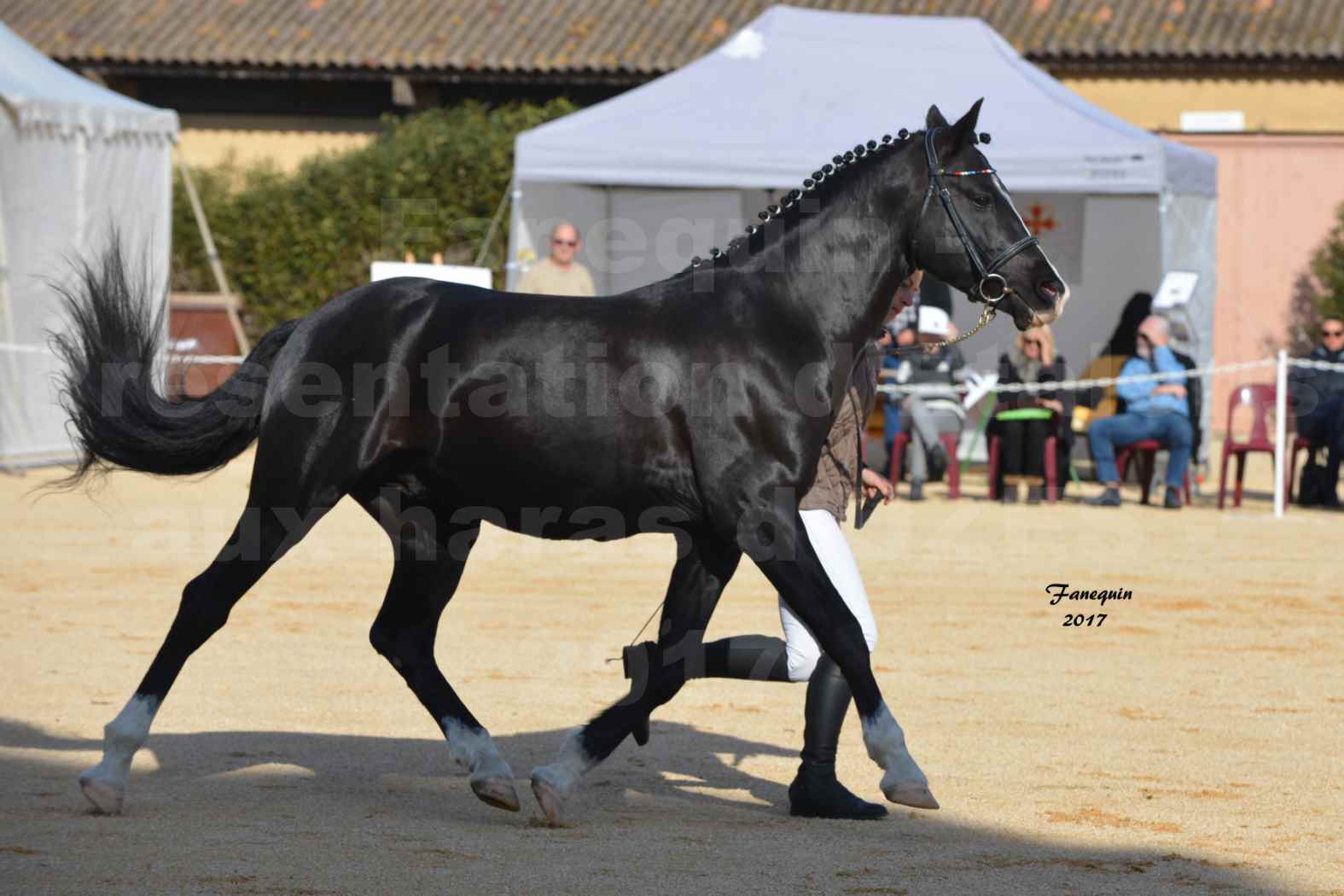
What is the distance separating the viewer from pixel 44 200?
50.0ft

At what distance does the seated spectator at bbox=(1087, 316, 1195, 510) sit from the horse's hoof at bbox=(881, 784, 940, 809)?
31.5ft

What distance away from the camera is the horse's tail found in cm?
523

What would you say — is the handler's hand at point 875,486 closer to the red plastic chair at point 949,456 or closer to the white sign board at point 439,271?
the white sign board at point 439,271

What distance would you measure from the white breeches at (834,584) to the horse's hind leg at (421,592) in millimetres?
945

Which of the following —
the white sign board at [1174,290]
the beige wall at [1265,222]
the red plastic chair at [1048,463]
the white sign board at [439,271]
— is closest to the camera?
the white sign board at [439,271]

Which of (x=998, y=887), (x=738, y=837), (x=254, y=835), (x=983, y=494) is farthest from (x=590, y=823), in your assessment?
(x=983, y=494)

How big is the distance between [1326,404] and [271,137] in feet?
56.3

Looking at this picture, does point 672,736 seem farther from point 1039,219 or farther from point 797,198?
point 1039,219

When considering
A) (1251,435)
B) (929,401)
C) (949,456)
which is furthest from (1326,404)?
(929,401)

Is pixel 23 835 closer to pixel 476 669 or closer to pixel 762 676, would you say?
pixel 762 676

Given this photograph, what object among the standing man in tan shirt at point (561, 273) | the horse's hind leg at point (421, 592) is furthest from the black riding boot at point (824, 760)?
the standing man in tan shirt at point (561, 273)

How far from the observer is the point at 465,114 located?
24531 mm

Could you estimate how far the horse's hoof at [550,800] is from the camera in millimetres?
4828

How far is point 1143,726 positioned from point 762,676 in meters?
1.78
